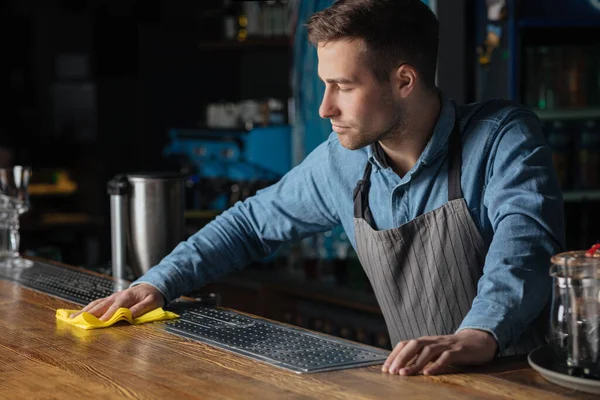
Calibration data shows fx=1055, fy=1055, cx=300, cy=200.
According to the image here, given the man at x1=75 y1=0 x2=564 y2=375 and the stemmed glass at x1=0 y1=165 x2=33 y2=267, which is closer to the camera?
the man at x1=75 y1=0 x2=564 y2=375

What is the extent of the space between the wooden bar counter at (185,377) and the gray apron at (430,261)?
46cm

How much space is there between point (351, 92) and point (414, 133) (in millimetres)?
224

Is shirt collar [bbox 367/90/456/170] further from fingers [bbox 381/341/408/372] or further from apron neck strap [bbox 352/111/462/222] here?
fingers [bbox 381/341/408/372]

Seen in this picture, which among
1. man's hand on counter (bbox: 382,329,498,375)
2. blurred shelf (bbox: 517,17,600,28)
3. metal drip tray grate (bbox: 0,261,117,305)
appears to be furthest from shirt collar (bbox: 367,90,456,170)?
blurred shelf (bbox: 517,17,600,28)

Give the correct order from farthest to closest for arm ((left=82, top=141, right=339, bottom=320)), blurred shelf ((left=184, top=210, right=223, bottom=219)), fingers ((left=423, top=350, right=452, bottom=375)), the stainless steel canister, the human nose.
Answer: blurred shelf ((left=184, top=210, right=223, bottom=219)) < the stainless steel canister < arm ((left=82, top=141, right=339, bottom=320)) < the human nose < fingers ((left=423, top=350, right=452, bottom=375))

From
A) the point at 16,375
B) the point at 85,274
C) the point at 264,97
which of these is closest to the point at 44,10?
the point at 264,97

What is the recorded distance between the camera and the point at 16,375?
1898mm

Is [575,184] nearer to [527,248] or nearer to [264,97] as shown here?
[264,97]

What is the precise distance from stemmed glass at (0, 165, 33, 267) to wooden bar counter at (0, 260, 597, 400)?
1.10 meters

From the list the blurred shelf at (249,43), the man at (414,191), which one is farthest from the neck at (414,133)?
the blurred shelf at (249,43)

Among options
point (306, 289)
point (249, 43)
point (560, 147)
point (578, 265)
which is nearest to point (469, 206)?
point (578, 265)

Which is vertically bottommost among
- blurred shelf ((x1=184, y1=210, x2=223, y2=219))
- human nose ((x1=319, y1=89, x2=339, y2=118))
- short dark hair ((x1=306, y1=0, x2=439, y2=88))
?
blurred shelf ((x1=184, y1=210, x2=223, y2=219))

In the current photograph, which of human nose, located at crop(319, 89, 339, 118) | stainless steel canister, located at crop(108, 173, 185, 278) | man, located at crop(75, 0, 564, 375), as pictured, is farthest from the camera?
stainless steel canister, located at crop(108, 173, 185, 278)

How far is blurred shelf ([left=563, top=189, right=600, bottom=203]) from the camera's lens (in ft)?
15.7
